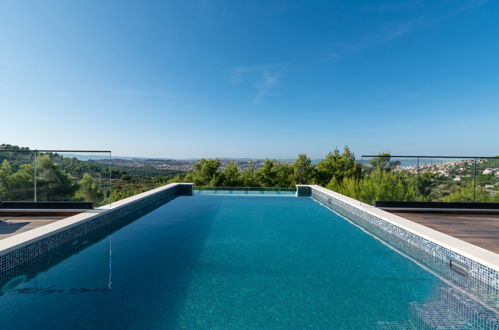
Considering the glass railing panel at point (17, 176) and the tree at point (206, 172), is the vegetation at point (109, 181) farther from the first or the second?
the tree at point (206, 172)

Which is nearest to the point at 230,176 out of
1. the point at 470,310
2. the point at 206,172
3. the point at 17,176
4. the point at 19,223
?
the point at 206,172

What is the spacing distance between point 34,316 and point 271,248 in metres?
2.88

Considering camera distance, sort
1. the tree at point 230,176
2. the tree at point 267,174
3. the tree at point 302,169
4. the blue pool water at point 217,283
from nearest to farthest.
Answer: the blue pool water at point 217,283, the tree at point 302,169, the tree at point 267,174, the tree at point 230,176

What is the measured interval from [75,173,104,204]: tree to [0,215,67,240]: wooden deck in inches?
26.8

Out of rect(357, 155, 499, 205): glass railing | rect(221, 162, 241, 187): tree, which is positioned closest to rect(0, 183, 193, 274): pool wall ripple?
rect(357, 155, 499, 205): glass railing

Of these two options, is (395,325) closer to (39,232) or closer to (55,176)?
(39,232)

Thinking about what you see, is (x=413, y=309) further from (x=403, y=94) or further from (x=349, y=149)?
(x=403, y=94)

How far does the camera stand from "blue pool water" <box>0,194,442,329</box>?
79.6 inches

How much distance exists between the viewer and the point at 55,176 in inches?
202

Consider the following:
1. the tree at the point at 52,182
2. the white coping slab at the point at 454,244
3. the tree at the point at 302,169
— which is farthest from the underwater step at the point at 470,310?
the tree at the point at 302,169

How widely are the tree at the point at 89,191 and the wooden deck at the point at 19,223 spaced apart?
0.68 m

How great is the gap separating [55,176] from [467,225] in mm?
8340

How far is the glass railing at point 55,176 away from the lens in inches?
194

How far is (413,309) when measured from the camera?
217 centimetres
